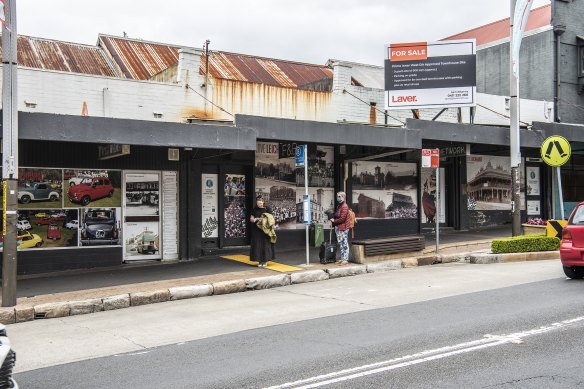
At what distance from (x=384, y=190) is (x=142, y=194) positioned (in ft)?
26.4

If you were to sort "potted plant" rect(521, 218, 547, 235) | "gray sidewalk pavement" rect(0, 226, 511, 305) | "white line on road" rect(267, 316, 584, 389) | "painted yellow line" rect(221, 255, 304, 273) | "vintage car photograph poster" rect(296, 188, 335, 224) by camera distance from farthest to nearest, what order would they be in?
"potted plant" rect(521, 218, 547, 235), "vintage car photograph poster" rect(296, 188, 335, 224), "painted yellow line" rect(221, 255, 304, 273), "gray sidewalk pavement" rect(0, 226, 511, 305), "white line on road" rect(267, 316, 584, 389)

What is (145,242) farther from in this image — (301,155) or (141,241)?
(301,155)

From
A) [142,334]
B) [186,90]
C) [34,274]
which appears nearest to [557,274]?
[142,334]

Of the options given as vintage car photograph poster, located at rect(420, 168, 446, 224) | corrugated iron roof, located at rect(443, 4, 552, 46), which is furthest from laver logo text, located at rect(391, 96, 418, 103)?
corrugated iron roof, located at rect(443, 4, 552, 46)

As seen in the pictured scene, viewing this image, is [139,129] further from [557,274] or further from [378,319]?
[557,274]

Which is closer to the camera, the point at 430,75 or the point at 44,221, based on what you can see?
the point at 44,221

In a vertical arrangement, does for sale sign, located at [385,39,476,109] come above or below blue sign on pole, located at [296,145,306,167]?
above

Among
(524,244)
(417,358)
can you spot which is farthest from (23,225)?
(524,244)

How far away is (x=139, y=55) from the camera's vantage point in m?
18.4

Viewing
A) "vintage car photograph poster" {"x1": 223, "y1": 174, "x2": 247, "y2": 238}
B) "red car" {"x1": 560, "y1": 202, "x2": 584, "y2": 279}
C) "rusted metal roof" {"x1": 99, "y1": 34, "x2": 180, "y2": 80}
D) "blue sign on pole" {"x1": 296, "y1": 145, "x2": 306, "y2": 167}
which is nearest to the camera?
"red car" {"x1": 560, "y1": 202, "x2": 584, "y2": 279}

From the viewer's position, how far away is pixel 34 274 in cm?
1380

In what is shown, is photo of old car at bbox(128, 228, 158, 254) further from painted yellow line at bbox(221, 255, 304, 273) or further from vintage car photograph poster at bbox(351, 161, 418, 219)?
vintage car photograph poster at bbox(351, 161, 418, 219)

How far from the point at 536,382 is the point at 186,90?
40.0 ft

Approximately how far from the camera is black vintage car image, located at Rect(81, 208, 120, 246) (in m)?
14.5
